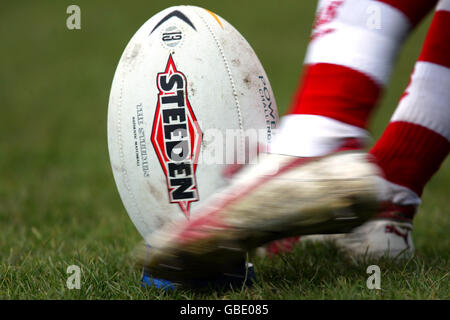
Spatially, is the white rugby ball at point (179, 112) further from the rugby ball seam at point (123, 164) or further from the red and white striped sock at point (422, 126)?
the red and white striped sock at point (422, 126)

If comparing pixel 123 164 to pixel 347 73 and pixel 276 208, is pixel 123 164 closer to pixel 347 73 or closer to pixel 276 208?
pixel 276 208

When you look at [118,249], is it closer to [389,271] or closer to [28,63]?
[389,271]

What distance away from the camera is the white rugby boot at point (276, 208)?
1228 millimetres

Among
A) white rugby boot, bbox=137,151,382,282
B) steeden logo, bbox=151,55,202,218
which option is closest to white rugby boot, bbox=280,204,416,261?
steeden logo, bbox=151,55,202,218

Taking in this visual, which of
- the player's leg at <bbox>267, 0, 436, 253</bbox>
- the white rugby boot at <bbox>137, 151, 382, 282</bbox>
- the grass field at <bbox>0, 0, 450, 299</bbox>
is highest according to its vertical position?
the player's leg at <bbox>267, 0, 436, 253</bbox>

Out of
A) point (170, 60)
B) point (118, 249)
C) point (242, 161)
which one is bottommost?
point (118, 249)

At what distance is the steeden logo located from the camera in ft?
4.91

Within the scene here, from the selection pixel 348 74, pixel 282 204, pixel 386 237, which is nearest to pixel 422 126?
pixel 386 237

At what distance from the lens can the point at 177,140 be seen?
1496 millimetres

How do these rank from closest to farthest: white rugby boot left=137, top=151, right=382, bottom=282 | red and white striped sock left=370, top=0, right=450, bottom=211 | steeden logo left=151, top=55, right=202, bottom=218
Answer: white rugby boot left=137, top=151, right=382, bottom=282
steeden logo left=151, top=55, right=202, bottom=218
red and white striped sock left=370, top=0, right=450, bottom=211

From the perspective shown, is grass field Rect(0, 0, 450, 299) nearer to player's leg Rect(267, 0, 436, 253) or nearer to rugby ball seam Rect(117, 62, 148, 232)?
rugby ball seam Rect(117, 62, 148, 232)
